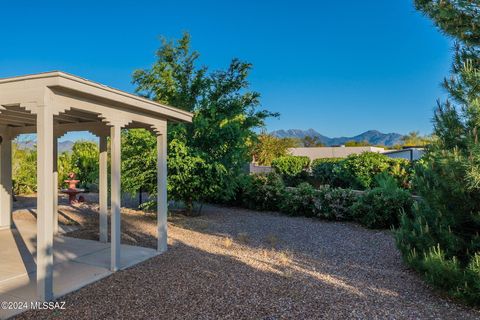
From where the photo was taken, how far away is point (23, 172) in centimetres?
1255

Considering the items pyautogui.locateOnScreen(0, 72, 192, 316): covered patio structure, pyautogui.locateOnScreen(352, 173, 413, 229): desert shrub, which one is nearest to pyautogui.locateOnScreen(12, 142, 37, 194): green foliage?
pyautogui.locateOnScreen(0, 72, 192, 316): covered patio structure

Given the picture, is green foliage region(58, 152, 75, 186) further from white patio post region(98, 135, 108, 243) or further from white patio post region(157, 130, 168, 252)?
white patio post region(157, 130, 168, 252)

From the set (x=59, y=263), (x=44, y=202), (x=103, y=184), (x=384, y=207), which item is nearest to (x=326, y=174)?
(x=384, y=207)

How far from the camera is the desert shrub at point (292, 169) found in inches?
580

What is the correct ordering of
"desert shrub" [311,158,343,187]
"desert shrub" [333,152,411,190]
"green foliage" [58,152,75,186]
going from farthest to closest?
"green foliage" [58,152,75,186], "desert shrub" [311,158,343,187], "desert shrub" [333,152,411,190]

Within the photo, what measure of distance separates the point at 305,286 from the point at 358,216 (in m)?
4.63

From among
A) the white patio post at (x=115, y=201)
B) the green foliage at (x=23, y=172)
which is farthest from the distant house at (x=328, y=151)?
the white patio post at (x=115, y=201)

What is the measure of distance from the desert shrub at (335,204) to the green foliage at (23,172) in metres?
11.2

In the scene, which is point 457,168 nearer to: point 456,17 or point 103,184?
point 456,17

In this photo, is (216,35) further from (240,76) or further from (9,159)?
(9,159)

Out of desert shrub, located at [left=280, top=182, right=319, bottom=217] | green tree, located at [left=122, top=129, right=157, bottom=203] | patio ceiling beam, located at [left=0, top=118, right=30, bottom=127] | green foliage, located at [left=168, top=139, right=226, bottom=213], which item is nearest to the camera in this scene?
patio ceiling beam, located at [left=0, top=118, right=30, bottom=127]

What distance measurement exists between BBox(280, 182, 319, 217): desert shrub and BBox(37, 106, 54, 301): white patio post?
669 cm

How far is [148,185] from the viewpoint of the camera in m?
7.90

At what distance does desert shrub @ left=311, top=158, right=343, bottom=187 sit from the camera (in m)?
13.1
